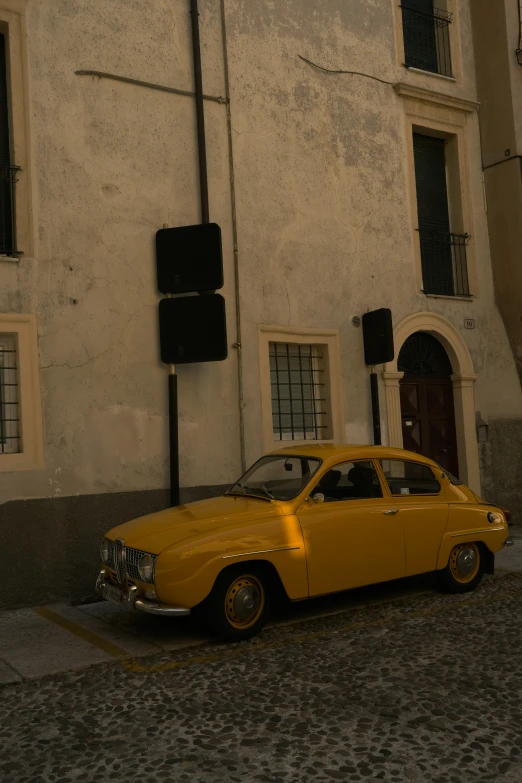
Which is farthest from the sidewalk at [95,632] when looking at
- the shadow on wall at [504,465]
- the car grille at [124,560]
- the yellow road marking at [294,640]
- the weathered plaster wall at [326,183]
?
the shadow on wall at [504,465]

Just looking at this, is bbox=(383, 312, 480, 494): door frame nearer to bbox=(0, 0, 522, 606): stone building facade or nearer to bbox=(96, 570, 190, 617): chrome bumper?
bbox=(0, 0, 522, 606): stone building facade

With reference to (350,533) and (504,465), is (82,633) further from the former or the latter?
(504,465)

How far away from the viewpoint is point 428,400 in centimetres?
1238

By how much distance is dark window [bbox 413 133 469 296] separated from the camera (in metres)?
12.8

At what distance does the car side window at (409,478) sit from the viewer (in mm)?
7621

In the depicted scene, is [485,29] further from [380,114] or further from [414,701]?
[414,701]

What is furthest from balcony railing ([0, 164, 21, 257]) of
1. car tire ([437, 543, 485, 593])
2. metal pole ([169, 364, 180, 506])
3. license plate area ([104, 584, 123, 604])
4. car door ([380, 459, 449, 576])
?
car tire ([437, 543, 485, 593])

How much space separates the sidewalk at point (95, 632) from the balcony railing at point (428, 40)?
8.90 metres

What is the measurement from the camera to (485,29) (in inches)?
523

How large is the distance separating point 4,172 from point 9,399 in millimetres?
2629

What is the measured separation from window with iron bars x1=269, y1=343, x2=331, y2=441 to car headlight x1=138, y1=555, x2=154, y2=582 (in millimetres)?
4537

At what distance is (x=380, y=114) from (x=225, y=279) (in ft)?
13.7

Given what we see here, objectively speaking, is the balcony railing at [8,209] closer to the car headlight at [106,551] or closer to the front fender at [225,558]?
the car headlight at [106,551]

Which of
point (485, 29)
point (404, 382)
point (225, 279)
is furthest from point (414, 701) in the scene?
point (485, 29)
